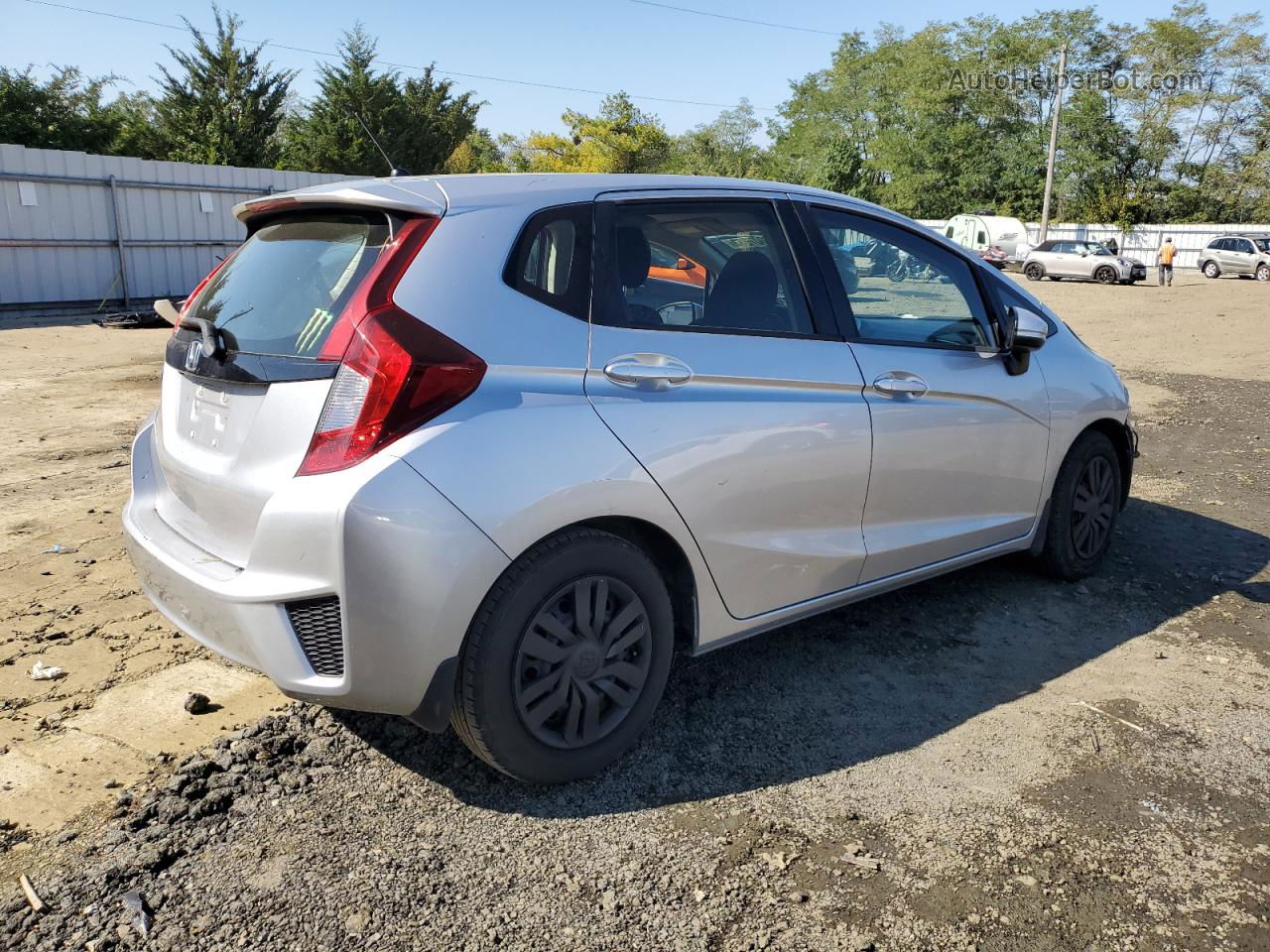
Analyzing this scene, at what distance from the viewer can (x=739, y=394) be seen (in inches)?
124

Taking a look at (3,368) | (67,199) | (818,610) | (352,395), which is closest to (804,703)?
(818,610)

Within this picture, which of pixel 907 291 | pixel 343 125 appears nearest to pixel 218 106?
pixel 343 125

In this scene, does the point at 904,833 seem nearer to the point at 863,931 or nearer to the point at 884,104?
the point at 863,931

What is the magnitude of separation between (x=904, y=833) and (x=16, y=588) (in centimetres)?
387

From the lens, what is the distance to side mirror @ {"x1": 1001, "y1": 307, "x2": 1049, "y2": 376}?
4109mm

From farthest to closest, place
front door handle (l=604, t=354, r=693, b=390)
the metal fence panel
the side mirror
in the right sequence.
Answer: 1. the metal fence panel
2. the side mirror
3. front door handle (l=604, t=354, r=693, b=390)

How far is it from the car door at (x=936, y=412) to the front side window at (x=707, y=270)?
8.3 inches

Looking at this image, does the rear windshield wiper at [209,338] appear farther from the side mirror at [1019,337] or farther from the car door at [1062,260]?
the car door at [1062,260]

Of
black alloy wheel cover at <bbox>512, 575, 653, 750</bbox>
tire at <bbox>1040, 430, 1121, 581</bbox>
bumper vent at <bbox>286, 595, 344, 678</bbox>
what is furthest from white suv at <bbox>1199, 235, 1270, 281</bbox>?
bumper vent at <bbox>286, 595, 344, 678</bbox>

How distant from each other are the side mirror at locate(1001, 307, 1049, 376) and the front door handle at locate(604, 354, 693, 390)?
178 centimetres

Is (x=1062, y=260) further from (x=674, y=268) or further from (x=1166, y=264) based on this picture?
(x=674, y=268)

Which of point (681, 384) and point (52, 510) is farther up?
point (681, 384)

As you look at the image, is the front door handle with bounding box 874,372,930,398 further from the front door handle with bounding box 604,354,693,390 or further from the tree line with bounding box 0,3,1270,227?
the tree line with bounding box 0,3,1270,227

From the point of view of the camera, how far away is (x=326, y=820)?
9.09 ft
